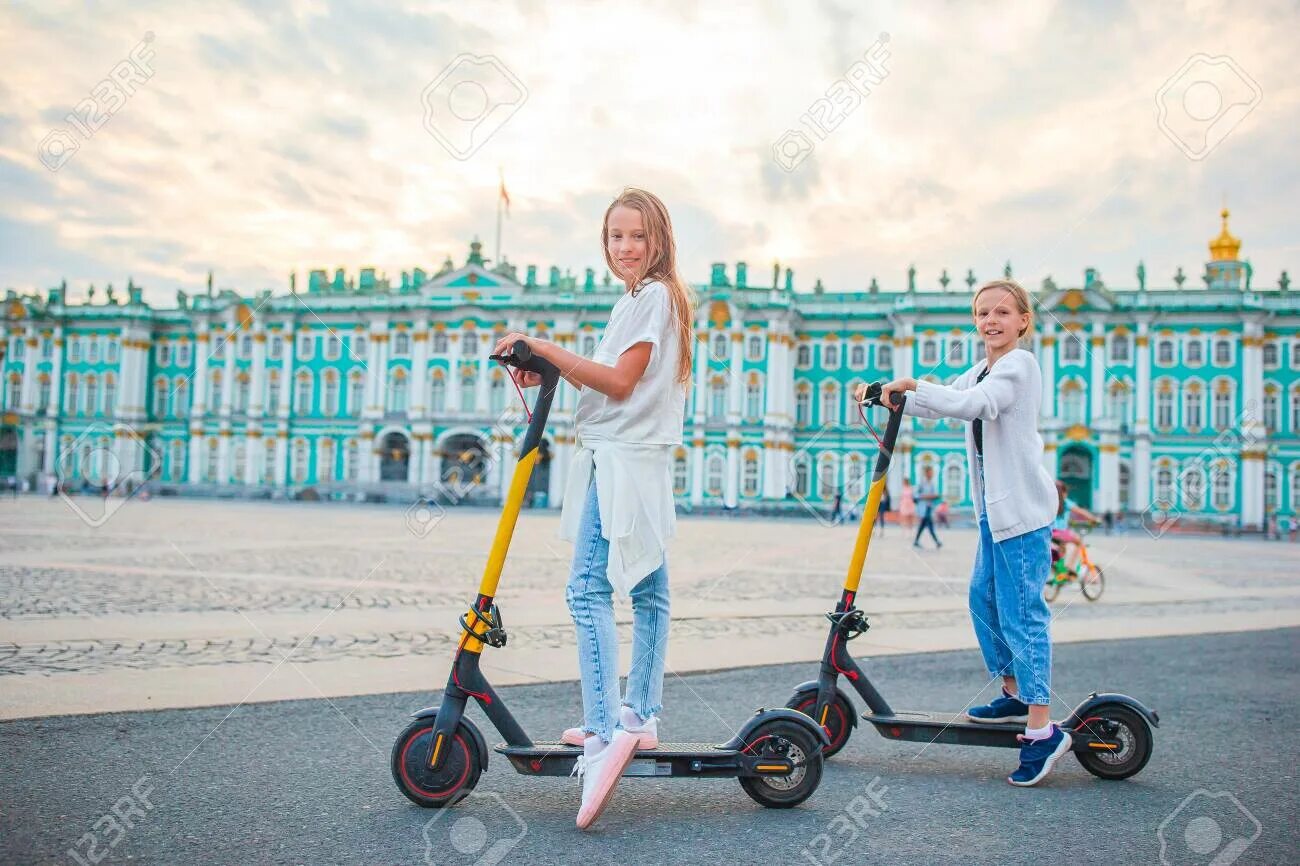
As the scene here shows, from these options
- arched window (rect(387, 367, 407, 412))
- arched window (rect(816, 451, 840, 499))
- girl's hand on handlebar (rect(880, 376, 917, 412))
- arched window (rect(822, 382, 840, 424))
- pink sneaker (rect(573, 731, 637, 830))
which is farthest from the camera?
arched window (rect(387, 367, 407, 412))

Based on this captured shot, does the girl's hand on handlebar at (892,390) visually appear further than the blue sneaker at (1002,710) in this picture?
No

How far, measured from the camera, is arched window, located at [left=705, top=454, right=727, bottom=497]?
2016 inches

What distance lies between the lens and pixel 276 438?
55781 mm

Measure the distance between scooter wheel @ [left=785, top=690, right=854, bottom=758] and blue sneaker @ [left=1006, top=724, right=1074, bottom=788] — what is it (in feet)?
1.90

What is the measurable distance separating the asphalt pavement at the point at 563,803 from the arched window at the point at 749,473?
4625cm

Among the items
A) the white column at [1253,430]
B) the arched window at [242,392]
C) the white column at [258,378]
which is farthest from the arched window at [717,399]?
the arched window at [242,392]

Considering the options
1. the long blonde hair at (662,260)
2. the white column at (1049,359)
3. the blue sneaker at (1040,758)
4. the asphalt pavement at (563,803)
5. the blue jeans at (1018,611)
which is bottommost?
the asphalt pavement at (563,803)

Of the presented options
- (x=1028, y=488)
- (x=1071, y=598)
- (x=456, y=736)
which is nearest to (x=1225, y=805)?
(x=1028, y=488)

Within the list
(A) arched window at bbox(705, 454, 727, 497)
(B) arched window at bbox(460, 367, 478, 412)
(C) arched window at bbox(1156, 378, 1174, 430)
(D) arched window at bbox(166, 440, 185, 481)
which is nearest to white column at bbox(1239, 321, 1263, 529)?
(C) arched window at bbox(1156, 378, 1174, 430)

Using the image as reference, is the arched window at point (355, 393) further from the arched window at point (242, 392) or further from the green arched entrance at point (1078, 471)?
the green arched entrance at point (1078, 471)

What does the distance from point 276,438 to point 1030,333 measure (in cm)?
5625

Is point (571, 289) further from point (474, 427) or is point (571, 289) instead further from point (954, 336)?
point (954, 336)

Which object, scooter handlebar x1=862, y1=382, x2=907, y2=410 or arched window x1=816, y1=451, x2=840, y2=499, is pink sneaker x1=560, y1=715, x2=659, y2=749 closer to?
scooter handlebar x1=862, y1=382, x2=907, y2=410

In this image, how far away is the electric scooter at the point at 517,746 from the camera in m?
3.00
